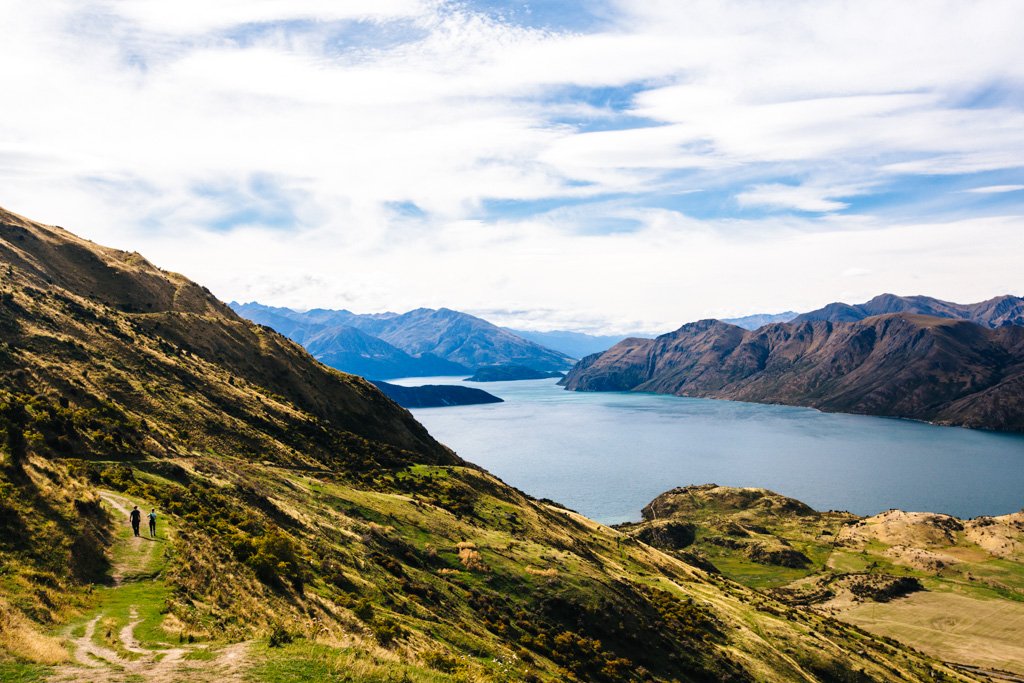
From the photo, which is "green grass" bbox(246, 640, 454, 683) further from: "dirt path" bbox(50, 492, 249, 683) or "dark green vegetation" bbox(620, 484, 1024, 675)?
"dark green vegetation" bbox(620, 484, 1024, 675)

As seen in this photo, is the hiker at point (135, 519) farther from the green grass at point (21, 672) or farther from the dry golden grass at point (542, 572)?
the dry golden grass at point (542, 572)

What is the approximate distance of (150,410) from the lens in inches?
2525

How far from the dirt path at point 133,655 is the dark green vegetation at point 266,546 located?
10cm

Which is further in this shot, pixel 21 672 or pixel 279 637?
pixel 279 637

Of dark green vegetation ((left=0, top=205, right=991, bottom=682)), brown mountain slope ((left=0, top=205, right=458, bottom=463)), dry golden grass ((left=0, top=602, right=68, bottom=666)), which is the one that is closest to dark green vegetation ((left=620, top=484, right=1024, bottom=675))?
dark green vegetation ((left=0, top=205, right=991, bottom=682))

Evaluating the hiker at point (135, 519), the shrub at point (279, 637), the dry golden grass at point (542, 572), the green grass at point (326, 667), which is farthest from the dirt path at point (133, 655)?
the dry golden grass at point (542, 572)

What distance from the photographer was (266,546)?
34219mm

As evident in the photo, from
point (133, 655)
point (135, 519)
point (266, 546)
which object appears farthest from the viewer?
point (266, 546)

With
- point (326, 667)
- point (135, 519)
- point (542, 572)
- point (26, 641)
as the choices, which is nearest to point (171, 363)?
point (135, 519)

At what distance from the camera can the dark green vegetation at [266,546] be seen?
80.0ft

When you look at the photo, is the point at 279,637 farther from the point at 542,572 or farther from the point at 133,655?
the point at 542,572

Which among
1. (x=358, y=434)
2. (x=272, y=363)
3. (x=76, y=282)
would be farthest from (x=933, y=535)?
(x=76, y=282)

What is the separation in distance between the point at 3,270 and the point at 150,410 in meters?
40.9

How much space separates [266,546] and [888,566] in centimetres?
17175
